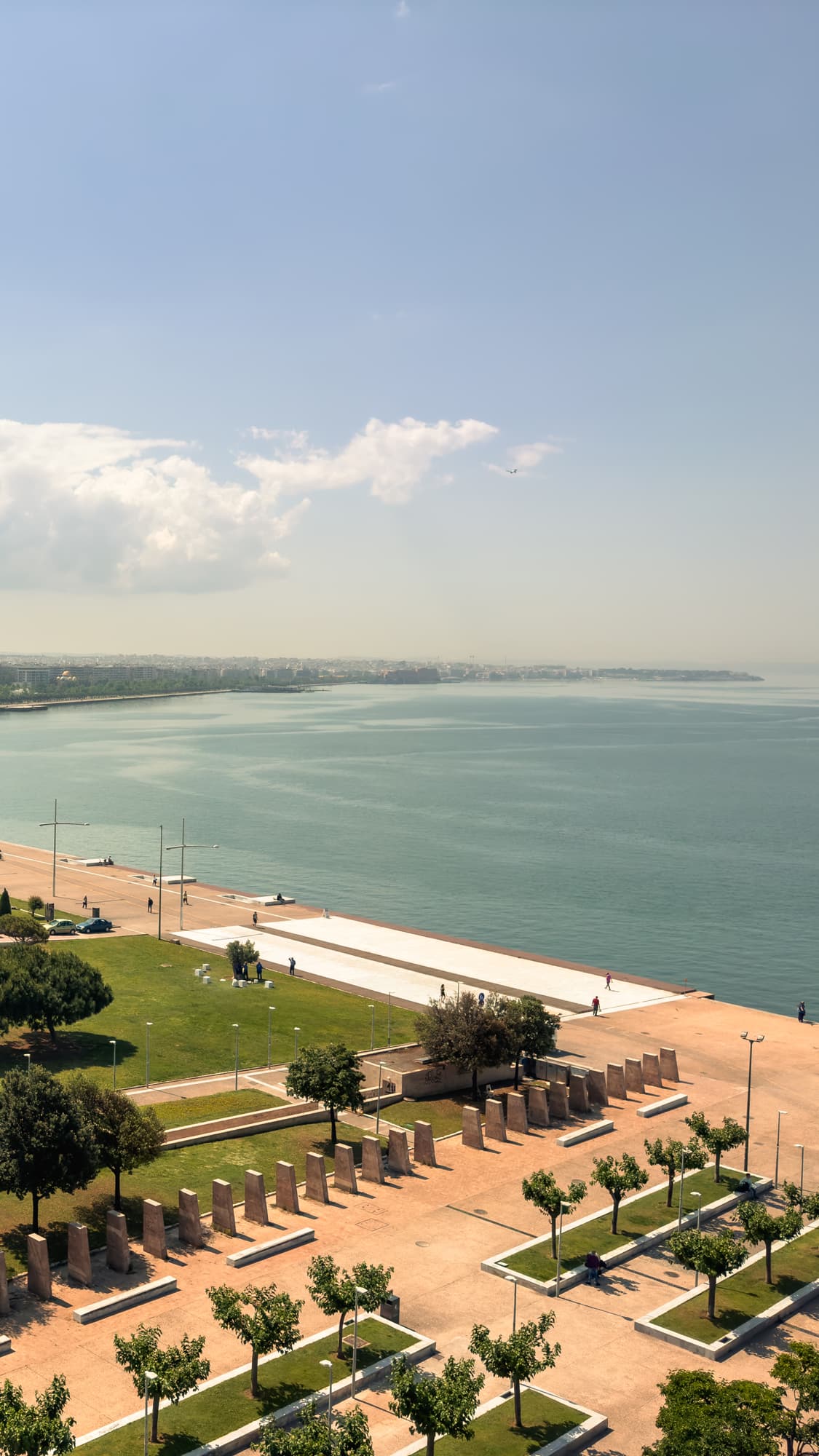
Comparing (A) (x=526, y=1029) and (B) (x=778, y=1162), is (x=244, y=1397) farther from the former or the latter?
(A) (x=526, y=1029)

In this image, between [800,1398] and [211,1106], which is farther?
[211,1106]

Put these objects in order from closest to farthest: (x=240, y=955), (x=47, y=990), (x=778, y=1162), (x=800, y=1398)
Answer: (x=800, y=1398) < (x=778, y=1162) < (x=47, y=990) < (x=240, y=955)

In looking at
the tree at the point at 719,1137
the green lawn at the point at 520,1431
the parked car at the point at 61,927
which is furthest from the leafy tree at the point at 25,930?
the green lawn at the point at 520,1431

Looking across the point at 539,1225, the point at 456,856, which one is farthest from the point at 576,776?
the point at 539,1225

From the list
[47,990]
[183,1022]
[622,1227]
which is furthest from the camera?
[183,1022]

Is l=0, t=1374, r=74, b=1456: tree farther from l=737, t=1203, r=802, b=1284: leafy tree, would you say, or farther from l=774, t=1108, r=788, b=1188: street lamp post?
l=774, t=1108, r=788, b=1188: street lamp post

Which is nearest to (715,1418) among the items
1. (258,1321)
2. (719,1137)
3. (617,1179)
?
(258,1321)

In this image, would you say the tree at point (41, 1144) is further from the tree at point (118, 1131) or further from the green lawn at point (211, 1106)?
the green lawn at point (211, 1106)
